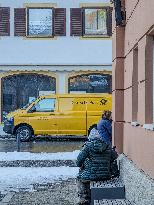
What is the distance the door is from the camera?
25.5m

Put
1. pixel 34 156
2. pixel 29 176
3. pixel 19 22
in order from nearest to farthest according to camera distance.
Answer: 1. pixel 29 176
2. pixel 34 156
3. pixel 19 22

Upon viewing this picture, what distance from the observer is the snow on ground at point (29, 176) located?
40.4ft

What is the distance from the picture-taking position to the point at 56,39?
29797mm

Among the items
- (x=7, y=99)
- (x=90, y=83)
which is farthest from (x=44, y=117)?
(x=90, y=83)

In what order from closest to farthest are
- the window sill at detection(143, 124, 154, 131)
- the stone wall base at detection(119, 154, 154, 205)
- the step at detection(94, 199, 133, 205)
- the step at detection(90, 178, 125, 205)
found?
the stone wall base at detection(119, 154, 154, 205) → the window sill at detection(143, 124, 154, 131) → the step at detection(94, 199, 133, 205) → the step at detection(90, 178, 125, 205)

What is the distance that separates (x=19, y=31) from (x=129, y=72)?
2010 centimetres

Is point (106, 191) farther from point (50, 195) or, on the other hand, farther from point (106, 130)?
point (106, 130)

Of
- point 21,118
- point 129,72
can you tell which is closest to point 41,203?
point 129,72

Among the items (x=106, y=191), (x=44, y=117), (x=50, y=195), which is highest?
(x=44, y=117)

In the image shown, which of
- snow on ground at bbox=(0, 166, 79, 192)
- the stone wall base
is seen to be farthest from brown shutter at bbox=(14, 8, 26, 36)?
the stone wall base

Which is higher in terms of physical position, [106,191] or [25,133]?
[25,133]

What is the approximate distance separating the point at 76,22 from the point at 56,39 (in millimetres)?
1343

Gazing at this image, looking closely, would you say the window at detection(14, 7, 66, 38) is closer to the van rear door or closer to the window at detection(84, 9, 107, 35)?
the window at detection(84, 9, 107, 35)

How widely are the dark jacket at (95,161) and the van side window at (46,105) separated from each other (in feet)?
52.6
